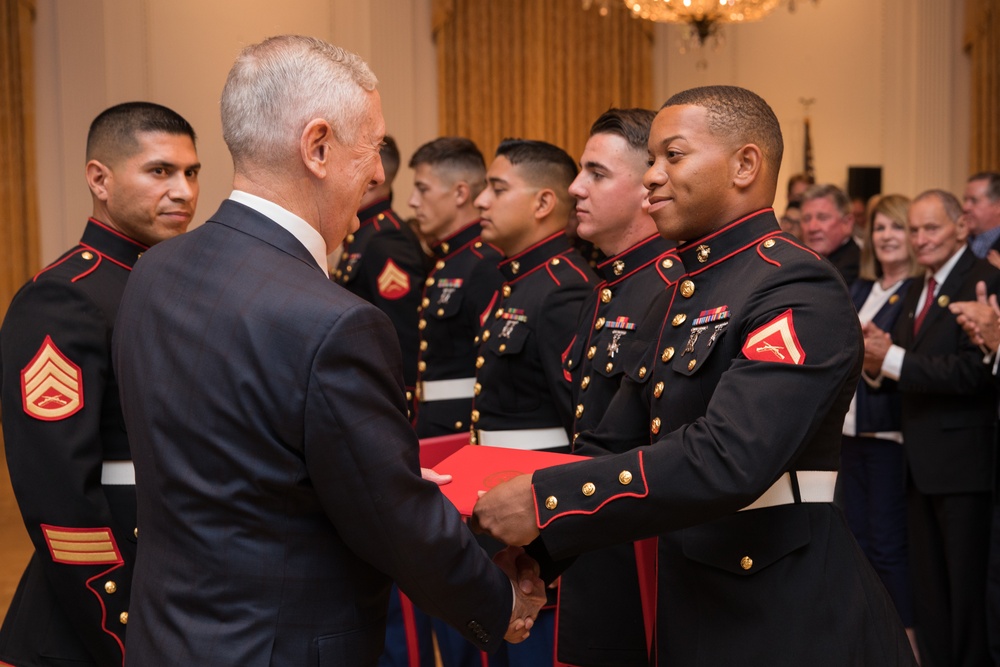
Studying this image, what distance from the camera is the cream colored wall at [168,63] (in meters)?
8.02

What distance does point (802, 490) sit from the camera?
181 cm

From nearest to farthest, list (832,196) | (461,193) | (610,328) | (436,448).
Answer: (436,448)
(610,328)
(461,193)
(832,196)

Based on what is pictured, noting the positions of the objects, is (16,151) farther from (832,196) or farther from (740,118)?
(740,118)

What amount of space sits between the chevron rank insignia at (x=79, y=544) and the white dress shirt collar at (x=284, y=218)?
2.98ft

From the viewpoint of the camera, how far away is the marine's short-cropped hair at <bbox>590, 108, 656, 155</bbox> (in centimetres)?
292

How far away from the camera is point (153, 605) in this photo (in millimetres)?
1546

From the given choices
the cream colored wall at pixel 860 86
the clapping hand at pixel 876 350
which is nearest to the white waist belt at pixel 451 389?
the clapping hand at pixel 876 350

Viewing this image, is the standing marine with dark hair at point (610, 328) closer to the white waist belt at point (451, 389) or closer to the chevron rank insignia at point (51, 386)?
the chevron rank insignia at point (51, 386)

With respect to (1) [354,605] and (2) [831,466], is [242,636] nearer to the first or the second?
(1) [354,605]

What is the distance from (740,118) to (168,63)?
719 centimetres

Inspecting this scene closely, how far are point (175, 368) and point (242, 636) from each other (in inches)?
14.8

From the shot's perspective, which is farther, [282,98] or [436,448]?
[436,448]

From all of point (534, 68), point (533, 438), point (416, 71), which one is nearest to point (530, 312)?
point (533, 438)

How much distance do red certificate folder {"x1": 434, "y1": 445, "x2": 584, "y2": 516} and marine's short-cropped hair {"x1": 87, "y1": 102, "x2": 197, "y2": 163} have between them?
110cm
